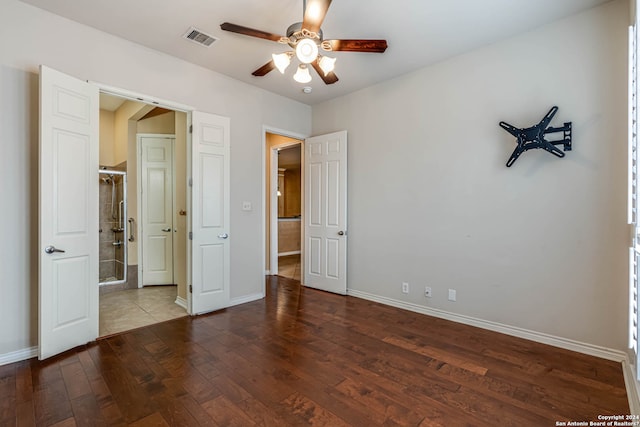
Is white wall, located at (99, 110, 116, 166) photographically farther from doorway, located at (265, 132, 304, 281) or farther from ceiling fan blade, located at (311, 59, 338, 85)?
ceiling fan blade, located at (311, 59, 338, 85)

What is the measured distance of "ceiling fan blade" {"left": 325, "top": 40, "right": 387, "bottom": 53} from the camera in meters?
2.41

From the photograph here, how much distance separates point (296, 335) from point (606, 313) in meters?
2.78

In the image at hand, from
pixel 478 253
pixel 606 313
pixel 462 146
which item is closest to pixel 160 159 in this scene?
pixel 462 146

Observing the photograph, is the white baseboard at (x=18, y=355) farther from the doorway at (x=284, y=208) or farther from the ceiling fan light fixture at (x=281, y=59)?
the doorway at (x=284, y=208)

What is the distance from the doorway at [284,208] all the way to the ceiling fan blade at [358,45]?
2628 millimetres

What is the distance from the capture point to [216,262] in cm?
382

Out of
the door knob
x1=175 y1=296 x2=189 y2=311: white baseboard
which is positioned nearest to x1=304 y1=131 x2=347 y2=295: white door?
x1=175 y1=296 x2=189 y2=311: white baseboard

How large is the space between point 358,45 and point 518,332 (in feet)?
10.2

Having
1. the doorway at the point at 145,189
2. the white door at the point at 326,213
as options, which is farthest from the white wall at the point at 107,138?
the white door at the point at 326,213

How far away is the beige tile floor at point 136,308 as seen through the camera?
3.35m

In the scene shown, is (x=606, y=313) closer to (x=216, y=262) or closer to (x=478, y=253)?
(x=478, y=253)

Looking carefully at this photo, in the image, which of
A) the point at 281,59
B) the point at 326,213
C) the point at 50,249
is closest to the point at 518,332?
the point at 326,213

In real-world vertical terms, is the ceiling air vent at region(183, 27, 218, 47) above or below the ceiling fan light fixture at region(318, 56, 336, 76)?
above

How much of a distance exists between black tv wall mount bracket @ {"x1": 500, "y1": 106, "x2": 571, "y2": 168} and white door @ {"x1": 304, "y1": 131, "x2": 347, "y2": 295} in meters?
2.20
